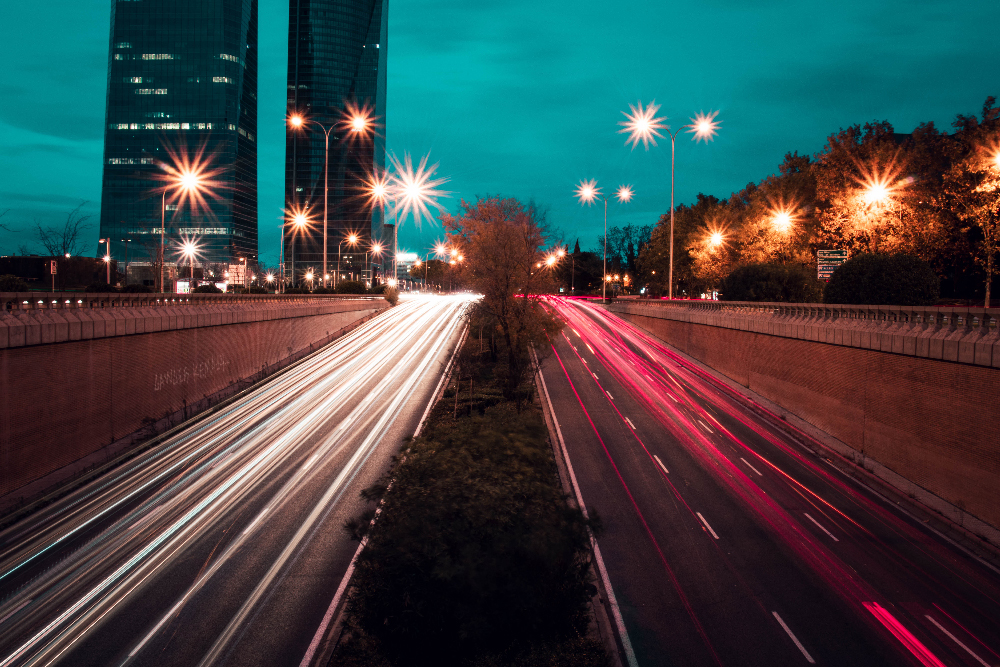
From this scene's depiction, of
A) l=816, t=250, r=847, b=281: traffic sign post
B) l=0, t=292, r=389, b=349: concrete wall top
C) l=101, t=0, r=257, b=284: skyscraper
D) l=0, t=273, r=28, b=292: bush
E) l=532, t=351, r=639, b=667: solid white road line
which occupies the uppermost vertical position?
l=101, t=0, r=257, b=284: skyscraper

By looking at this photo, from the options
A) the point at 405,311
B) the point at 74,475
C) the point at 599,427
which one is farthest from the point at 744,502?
the point at 405,311

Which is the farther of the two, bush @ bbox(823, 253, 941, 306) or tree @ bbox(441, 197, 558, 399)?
tree @ bbox(441, 197, 558, 399)

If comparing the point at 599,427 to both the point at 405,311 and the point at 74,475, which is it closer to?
the point at 74,475

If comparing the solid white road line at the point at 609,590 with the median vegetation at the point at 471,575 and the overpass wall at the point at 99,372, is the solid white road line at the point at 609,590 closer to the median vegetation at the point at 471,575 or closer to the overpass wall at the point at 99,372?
the median vegetation at the point at 471,575

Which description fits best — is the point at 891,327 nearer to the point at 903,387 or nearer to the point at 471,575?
the point at 903,387

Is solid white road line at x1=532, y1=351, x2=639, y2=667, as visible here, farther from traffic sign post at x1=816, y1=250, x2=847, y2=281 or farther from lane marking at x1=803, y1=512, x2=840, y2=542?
traffic sign post at x1=816, y1=250, x2=847, y2=281

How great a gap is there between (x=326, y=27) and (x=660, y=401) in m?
166

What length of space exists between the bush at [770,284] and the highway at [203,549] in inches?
1134

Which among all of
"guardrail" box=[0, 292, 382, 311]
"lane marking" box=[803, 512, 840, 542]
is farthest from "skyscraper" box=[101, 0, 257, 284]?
"lane marking" box=[803, 512, 840, 542]

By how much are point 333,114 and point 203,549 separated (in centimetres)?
Answer: 16710

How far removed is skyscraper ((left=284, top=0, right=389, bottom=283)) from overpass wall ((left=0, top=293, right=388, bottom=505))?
12963 centimetres

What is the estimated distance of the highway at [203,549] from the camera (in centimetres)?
985

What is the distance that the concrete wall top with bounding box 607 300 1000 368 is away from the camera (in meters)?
15.2

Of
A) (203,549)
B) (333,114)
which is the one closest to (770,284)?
(203,549)
